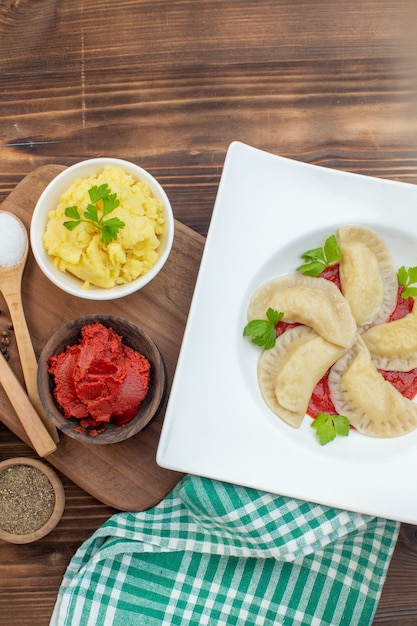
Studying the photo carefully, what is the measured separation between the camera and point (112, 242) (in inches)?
110

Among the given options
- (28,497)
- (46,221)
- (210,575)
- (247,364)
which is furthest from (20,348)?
(210,575)

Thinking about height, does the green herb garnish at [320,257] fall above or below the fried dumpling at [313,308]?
above

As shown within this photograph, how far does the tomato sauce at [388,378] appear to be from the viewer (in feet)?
10.5

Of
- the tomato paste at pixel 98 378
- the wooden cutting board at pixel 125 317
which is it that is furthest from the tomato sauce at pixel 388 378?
the tomato paste at pixel 98 378

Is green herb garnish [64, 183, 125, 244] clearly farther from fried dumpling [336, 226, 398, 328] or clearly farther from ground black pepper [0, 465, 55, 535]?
ground black pepper [0, 465, 55, 535]

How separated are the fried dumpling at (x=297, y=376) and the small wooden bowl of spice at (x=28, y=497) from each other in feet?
3.77

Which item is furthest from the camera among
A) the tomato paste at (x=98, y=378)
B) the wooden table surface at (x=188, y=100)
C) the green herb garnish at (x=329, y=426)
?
the wooden table surface at (x=188, y=100)

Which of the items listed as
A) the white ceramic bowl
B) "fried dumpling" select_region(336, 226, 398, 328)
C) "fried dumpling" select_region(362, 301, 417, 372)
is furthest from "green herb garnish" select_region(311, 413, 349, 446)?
the white ceramic bowl

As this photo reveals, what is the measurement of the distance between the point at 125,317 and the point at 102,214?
586mm

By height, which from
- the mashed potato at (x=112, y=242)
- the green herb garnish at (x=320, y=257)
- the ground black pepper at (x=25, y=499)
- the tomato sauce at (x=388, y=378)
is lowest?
the ground black pepper at (x=25, y=499)

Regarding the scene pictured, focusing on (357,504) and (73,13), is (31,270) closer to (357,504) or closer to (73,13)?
(73,13)

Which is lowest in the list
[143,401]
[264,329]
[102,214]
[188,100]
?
[143,401]

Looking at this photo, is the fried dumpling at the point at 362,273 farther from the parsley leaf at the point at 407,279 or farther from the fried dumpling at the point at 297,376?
the fried dumpling at the point at 297,376

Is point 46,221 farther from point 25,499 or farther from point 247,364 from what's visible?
point 25,499
